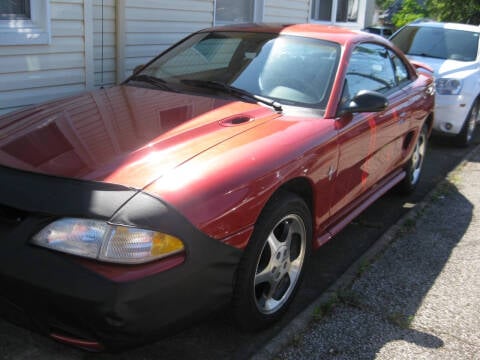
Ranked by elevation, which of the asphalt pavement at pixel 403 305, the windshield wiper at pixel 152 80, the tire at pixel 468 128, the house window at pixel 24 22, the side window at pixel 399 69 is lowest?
the asphalt pavement at pixel 403 305

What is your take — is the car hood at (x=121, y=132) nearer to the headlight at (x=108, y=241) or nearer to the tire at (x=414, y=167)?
the headlight at (x=108, y=241)

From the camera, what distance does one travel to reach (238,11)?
852 cm

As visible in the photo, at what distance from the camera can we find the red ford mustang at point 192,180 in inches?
93.4

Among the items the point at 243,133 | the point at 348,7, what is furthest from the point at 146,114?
the point at 348,7

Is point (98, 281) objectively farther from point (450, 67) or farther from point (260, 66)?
point (450, 67)

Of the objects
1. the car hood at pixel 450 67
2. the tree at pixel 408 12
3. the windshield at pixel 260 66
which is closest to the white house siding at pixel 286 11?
the car hood at pixel 450 67

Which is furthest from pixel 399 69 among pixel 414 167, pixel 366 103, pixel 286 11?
pixel 286 11

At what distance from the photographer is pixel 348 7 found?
1263cm

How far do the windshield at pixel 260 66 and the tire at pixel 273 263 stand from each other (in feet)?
2.85

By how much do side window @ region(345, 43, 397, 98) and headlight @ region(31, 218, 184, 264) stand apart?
6.59ft

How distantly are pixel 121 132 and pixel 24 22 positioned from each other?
2.62m

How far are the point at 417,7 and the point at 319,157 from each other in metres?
19.6

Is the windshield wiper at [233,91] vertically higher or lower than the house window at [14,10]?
lower

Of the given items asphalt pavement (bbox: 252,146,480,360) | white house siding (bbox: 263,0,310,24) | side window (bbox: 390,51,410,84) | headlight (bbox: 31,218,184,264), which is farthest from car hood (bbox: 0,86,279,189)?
white house siding (bbox: 263,0,310,24)
